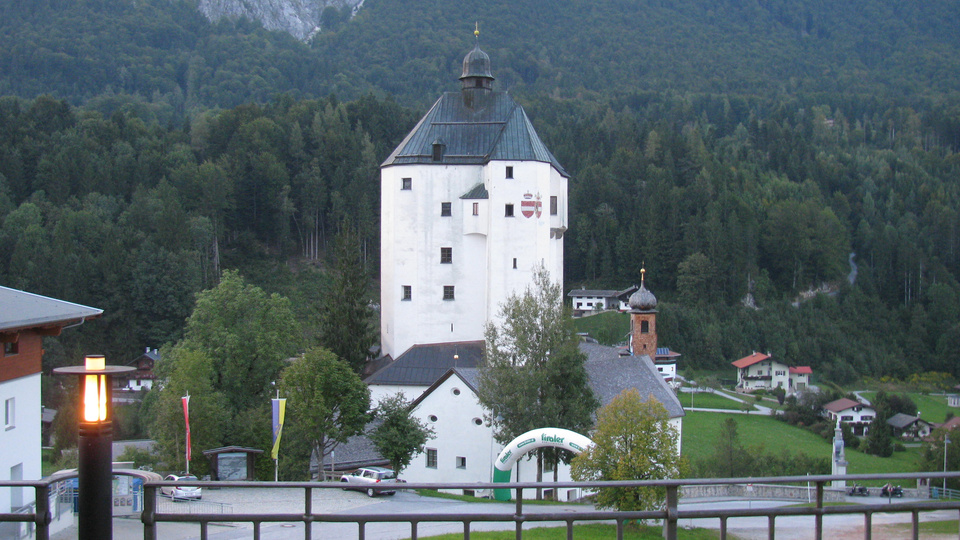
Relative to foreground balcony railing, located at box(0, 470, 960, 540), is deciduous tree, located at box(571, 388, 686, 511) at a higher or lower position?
lower

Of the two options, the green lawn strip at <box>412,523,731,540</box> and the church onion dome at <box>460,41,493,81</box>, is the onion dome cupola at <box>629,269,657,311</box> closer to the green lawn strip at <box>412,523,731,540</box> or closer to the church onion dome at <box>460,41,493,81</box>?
the church onion dome at <box>460,41,493,81</box>

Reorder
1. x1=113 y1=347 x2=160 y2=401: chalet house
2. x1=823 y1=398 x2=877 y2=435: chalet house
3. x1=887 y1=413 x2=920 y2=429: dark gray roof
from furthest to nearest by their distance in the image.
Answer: x1=823 y1=398 x2=877 y2=435: chalet house, x1=887 y1=413 x2=920 y2=429: dark gray roof, x1=113 y1=347 x2=160 y2=401: chalet house

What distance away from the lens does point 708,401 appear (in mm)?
65812

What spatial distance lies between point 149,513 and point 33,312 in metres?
8.13

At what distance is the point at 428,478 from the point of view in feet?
105

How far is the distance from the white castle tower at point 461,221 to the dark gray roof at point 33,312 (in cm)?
2405

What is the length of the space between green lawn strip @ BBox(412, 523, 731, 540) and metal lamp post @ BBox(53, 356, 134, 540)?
2.97 m

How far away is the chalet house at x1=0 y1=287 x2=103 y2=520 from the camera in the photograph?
13461 mm

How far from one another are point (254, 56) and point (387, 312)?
140 meters

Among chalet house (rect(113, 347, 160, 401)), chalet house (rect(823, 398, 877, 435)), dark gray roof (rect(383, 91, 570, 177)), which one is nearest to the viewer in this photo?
dark gray roof (rect(383, 91, 570, 177))

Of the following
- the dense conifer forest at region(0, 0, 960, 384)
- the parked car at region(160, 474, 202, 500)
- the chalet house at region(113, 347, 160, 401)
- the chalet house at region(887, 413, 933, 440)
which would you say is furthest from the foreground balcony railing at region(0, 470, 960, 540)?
the chalet house at region(887, 413, 933, 440)

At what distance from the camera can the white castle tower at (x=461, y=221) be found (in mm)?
37406

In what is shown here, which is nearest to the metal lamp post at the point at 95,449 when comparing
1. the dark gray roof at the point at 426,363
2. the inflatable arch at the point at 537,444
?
the inflatable arch at the point at 537,444

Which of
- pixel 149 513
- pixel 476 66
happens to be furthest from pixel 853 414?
pixel 149 513
